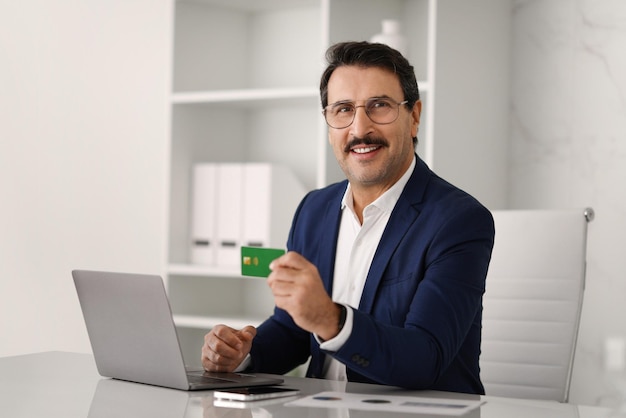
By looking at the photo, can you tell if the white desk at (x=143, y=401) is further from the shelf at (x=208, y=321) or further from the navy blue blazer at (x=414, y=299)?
the shelf at (x=208, y=321)

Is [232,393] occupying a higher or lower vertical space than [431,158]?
lower

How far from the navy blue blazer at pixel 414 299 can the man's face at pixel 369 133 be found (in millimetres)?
71

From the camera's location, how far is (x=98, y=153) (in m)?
3.75

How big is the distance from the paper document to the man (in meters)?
0.07

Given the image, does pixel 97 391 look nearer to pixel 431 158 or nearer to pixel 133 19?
pixel 431 158

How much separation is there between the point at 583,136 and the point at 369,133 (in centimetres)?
126

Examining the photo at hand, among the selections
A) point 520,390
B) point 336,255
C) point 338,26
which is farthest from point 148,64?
point 520,390

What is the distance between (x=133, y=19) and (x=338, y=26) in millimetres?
1021

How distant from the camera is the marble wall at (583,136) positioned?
9.84 ft

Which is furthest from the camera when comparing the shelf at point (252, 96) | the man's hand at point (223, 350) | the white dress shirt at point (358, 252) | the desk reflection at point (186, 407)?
the shelf at point (252, 96)

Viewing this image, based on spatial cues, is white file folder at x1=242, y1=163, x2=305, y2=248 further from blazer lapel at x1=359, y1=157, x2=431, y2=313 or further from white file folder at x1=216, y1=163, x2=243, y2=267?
blazer lapel at x1=359, y1=157, x2=431, y2=313

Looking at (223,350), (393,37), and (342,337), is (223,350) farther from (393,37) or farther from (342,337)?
(393,37)

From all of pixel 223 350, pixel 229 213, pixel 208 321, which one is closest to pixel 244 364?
pixel 223 350

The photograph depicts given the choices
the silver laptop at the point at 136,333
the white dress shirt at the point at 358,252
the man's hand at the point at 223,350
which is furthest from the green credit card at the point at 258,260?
the white dress shirt at the point at 358,252
